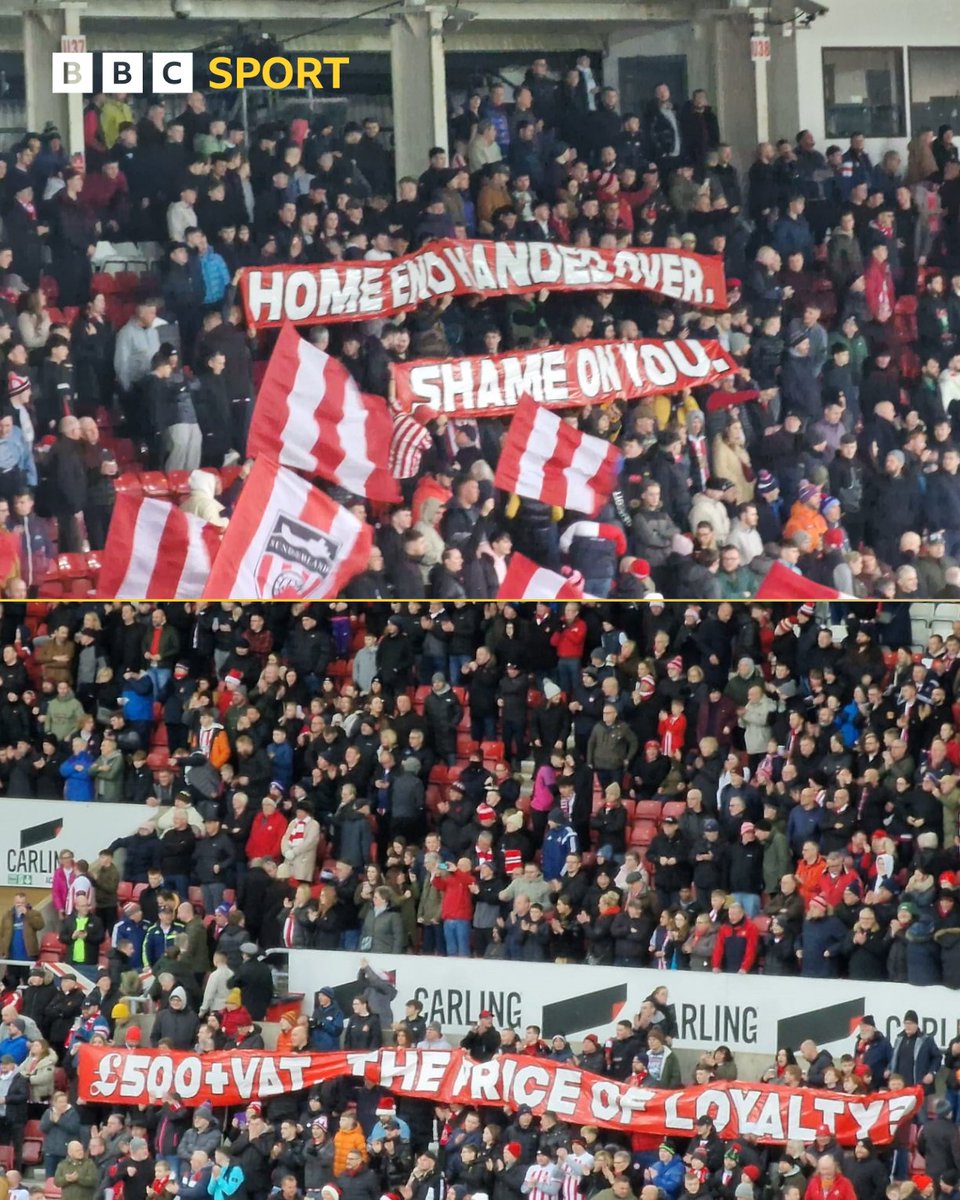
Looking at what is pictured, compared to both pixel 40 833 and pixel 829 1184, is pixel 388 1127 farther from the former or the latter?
pixel 40 833

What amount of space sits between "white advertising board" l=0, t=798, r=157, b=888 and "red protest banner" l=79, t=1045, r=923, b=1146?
171 centimetres

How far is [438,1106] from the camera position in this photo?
34.1ft

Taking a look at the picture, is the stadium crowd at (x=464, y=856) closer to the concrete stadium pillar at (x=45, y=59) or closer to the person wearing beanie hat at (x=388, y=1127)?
the person wearing beanie hat at (x=388, y=1127)

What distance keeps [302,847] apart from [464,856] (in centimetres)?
81

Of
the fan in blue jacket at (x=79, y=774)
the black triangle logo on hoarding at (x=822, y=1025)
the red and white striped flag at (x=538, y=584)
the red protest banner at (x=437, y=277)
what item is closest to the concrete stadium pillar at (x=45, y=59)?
the red protest banner at (x=437, y=277)

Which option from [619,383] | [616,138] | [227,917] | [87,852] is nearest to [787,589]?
[619,383]

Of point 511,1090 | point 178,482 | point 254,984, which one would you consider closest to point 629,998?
point 511,1090

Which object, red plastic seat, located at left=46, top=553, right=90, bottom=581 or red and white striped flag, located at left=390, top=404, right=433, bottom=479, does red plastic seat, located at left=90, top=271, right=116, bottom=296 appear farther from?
red and white striped flag, located at left=390, top=404, right=433, bottom=479

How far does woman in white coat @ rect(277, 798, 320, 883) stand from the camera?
11461 millimetres

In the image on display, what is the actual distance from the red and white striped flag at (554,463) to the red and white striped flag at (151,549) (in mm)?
902

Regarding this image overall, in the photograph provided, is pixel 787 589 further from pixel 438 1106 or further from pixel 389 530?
pixel 438 1106

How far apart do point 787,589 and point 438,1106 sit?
11.4 feet

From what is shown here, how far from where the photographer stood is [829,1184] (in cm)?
943

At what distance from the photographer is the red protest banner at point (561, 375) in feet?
25.1
